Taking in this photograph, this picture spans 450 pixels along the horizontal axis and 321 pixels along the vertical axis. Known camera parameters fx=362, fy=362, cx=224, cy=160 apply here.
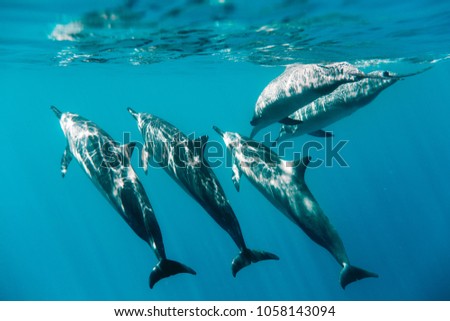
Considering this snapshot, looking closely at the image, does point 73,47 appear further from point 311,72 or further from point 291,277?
point 291,277

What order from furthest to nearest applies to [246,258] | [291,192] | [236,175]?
[236,175]
[246,258]
[291,192]

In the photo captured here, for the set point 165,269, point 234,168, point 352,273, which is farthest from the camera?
point 234,168

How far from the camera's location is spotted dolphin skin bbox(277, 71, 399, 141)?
9.98 metres

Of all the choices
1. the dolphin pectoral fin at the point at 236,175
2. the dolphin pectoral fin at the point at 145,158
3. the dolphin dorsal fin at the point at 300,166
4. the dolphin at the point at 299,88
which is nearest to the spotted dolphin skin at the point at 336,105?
the dolphin at the point at 299,88

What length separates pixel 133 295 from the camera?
2495 centimetres

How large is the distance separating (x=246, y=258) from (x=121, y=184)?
9.42ft

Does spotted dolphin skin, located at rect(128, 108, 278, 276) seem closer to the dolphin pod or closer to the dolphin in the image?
the dolphin pod

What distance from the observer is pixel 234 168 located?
356 inches

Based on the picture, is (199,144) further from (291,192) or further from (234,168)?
(291,192)

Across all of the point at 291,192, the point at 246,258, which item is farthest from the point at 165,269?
the point at 291,192

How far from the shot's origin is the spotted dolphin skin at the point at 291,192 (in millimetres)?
6426

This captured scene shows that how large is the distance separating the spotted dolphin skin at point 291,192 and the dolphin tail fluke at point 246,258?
3.01 feet
